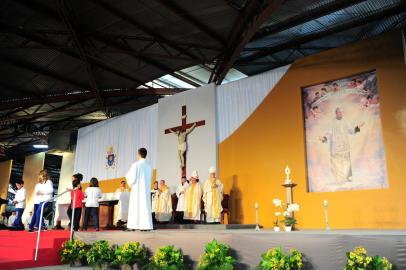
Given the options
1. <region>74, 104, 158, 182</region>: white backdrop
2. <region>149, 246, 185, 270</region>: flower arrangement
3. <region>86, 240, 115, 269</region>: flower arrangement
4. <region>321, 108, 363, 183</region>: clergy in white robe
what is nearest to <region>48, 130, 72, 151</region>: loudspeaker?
<region>74, 104, 158, 182</region>: white backdrop

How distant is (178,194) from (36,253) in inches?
168

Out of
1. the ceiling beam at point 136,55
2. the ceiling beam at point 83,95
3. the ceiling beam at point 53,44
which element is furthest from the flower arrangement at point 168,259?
the ceiling beam at point 83,95

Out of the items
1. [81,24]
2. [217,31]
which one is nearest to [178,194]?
[217,31]

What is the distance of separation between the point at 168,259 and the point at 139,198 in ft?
5.80

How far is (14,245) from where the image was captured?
226 inches

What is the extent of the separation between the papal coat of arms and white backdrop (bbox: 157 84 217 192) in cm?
247

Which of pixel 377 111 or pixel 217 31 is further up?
pixel 217 31

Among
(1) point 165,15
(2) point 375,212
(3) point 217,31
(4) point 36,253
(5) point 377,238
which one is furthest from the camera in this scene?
(3) point 217,31

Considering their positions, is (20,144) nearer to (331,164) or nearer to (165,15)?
(165,15)

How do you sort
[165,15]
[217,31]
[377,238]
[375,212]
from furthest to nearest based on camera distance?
[217,31] < [165,15] < [375,212] < [377,238]

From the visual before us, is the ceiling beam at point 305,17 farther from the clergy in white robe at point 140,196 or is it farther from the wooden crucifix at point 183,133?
the clergy in white robe at point 140,196

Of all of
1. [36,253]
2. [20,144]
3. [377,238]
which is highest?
[20,144]

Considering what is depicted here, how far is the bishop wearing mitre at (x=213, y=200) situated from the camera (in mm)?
8242

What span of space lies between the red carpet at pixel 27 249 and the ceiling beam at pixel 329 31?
7070 mm
